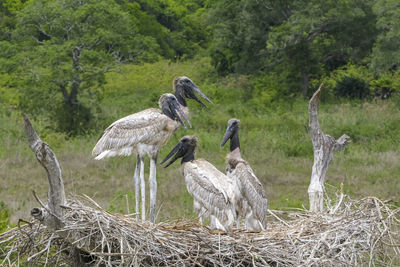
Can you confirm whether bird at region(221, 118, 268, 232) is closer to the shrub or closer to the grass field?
the grass field

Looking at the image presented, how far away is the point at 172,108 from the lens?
9008 millimetres

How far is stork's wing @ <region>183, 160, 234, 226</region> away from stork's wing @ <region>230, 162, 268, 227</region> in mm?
199

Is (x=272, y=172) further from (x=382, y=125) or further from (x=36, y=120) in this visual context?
(x=36, y=120)

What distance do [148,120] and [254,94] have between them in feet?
62.2

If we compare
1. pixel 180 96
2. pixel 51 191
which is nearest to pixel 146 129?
pixel 180 96

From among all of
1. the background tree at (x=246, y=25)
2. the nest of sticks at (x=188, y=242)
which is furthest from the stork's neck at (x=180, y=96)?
the background tree at (x=246, y=25)

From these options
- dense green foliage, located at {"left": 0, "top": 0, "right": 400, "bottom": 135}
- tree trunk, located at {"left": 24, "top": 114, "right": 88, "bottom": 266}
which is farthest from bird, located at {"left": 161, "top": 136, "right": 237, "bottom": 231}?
dense green foliage, located at {"left": 0, "top": 0, "right": 400, "bottom": 135}

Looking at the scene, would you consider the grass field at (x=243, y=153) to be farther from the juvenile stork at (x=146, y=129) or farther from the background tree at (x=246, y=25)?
the juvenile stork at (x=146, y=129)

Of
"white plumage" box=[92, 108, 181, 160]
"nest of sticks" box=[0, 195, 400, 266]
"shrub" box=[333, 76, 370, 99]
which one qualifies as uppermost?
"white plumage" box=[92, 108, 181, 160]

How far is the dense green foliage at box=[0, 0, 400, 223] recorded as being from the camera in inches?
705

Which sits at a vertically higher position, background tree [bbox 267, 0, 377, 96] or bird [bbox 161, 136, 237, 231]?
bird [bbox 161, 136, 237, 231]

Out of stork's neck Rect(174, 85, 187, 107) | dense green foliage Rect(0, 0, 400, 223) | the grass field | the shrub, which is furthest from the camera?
the shrub

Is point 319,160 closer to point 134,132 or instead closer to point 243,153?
point 134,132

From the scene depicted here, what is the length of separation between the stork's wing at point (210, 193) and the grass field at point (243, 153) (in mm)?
3158
